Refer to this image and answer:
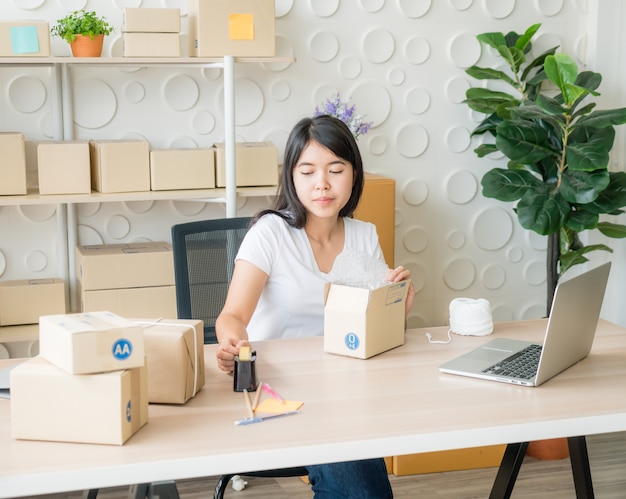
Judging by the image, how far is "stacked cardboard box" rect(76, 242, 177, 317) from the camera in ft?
10.4

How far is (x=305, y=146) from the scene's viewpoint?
2.31 m

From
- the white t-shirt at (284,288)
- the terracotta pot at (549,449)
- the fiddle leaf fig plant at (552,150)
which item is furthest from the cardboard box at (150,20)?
the terracotta pot at (549,449)

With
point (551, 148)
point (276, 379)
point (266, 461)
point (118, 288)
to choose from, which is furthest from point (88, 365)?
point (551, 148)

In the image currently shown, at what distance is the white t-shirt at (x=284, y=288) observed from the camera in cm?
229

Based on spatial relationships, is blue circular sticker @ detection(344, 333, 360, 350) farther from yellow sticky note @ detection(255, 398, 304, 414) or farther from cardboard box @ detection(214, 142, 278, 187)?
cardboard box @ detection(214, 142, 278, 187)

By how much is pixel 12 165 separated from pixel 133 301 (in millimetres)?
654

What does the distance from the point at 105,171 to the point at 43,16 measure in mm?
717

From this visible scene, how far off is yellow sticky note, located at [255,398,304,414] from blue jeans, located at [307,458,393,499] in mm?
248

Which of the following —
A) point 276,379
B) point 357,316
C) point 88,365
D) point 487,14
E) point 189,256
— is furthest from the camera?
point 487,14

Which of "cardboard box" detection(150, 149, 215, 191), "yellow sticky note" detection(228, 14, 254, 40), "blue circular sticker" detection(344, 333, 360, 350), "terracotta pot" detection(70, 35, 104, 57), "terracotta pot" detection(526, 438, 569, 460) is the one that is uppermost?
"yellow sticky note" detection(228, 14, 254, 40)

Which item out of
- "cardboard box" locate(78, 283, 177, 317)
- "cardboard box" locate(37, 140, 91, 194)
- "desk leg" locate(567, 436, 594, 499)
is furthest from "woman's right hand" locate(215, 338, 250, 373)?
"cardboard box" locate(37, 140, 91, 194)

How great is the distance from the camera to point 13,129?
341cm

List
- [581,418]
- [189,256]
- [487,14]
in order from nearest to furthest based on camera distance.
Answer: [581,418]
[189,256]
[487,14]

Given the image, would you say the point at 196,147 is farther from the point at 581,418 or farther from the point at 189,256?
the point at 581,418
